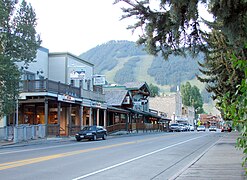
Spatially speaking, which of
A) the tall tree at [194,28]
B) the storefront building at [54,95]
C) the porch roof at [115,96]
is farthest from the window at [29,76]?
the tall tree at [194,28]

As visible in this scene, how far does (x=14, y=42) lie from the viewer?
26953mm

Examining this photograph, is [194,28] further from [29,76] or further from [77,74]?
[77,74]

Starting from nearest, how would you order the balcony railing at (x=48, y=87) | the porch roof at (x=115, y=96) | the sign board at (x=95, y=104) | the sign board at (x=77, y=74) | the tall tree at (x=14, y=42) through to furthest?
the tall tree at (x=14, y=42) < the balcony railing at (x=48, y=87) < the sign board at (x=77, y=74) < the sign board at (x=95, y=104) < the porch roof at (x=115, y=96)

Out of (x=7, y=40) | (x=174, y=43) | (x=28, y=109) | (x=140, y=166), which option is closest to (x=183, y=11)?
(x=174, y=43)

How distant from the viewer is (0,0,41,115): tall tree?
1039 inches

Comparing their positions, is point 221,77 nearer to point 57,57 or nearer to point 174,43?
point 174,43

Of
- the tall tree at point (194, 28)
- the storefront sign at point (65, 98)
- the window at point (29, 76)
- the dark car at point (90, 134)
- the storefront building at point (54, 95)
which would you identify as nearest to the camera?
the tall tree at point (194, 28)

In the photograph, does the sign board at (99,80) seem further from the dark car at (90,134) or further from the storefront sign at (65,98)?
the dark car at (90,134)

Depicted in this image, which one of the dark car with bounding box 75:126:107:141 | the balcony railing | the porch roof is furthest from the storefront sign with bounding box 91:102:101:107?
the porch roof

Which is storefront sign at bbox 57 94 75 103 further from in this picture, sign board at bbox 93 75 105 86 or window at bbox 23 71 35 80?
sign board at bbox 93 75 105 86

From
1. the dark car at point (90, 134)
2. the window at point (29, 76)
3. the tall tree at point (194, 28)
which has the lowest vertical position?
the dark car at point (90, 134)

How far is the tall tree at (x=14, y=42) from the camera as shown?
2639 cm

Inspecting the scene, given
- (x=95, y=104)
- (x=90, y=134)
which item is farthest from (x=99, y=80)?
(x=90, y=134)

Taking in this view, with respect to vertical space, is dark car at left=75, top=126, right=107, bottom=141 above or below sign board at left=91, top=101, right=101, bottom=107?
below
